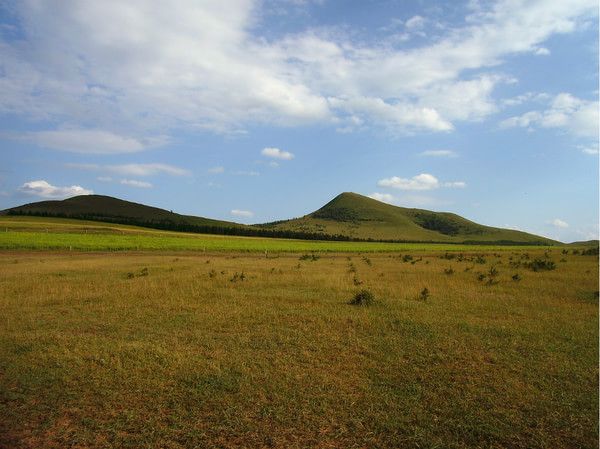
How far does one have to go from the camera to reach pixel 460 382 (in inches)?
366

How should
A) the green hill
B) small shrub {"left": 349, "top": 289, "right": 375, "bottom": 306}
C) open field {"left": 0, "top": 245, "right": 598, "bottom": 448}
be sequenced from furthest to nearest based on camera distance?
1. the green hill
2. small shrub {"left": 349, "top": 289, "right": 375, "bottom": 306}
3. open field {"left": 0, "top": 245, "right": 598, "bottom": 448}

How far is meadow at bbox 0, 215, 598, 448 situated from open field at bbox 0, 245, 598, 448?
0.13 feet

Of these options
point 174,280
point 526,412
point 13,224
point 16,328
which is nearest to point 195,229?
point 13,224

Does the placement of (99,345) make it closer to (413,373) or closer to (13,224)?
(413,373)

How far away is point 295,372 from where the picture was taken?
980 cm

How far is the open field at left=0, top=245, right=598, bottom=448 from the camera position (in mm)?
7207

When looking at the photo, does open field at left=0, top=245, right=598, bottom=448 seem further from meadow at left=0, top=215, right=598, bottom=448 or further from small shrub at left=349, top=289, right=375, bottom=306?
small shrub at left=349, top=289, right=375, bottom=306

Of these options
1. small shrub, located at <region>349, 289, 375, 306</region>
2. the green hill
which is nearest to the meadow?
small shrub, located at <region>349, 289, 375, 306</region>

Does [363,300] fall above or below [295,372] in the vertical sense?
above

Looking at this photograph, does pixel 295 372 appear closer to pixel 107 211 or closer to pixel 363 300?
pixel 363 300

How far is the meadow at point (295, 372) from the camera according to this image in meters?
7.21

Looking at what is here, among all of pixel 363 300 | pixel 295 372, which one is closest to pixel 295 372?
pixel 295 372

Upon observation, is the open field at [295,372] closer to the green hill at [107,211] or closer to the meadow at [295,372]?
the meadow at [295,372]

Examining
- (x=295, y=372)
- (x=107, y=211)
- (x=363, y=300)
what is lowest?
(x=295, y=372)
